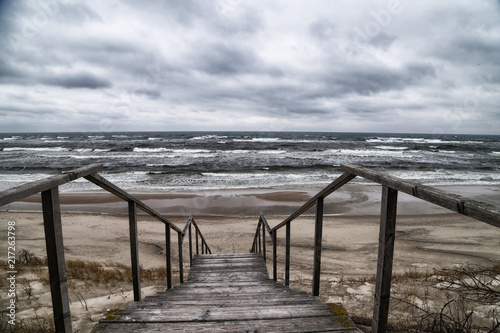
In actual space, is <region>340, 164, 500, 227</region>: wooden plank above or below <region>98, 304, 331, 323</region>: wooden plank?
above

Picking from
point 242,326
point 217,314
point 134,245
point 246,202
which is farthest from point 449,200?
point 246,202

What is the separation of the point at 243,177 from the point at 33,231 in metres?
13.2

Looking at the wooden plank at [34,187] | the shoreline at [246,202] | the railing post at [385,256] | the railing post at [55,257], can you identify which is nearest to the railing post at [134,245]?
the wooden plank at [34,187]

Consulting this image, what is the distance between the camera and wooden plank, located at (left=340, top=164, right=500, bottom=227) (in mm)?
942

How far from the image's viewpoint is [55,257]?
1452mm

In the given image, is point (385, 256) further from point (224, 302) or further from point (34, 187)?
point (34, 187)

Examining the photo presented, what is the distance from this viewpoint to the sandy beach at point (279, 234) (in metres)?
6.57

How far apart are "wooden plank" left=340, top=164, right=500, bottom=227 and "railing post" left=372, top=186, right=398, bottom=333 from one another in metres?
0.09

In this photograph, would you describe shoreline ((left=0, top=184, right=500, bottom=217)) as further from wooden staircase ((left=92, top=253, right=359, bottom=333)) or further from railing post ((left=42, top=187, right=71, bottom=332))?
railing post ((left=42, top=187, right=71, bottom=332))

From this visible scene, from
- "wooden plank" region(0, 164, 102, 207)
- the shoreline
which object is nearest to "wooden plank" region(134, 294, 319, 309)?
"wooden plank" region(0, 164, 102, 207)

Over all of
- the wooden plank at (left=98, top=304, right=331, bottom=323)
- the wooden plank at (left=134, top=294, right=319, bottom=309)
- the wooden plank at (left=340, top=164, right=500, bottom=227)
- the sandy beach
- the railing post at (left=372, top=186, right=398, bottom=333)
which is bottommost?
the sandy beach

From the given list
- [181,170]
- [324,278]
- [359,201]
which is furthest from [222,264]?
[181,170]

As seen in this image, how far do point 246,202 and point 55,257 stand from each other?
12243mm

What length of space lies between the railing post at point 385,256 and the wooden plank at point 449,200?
0.30ft
